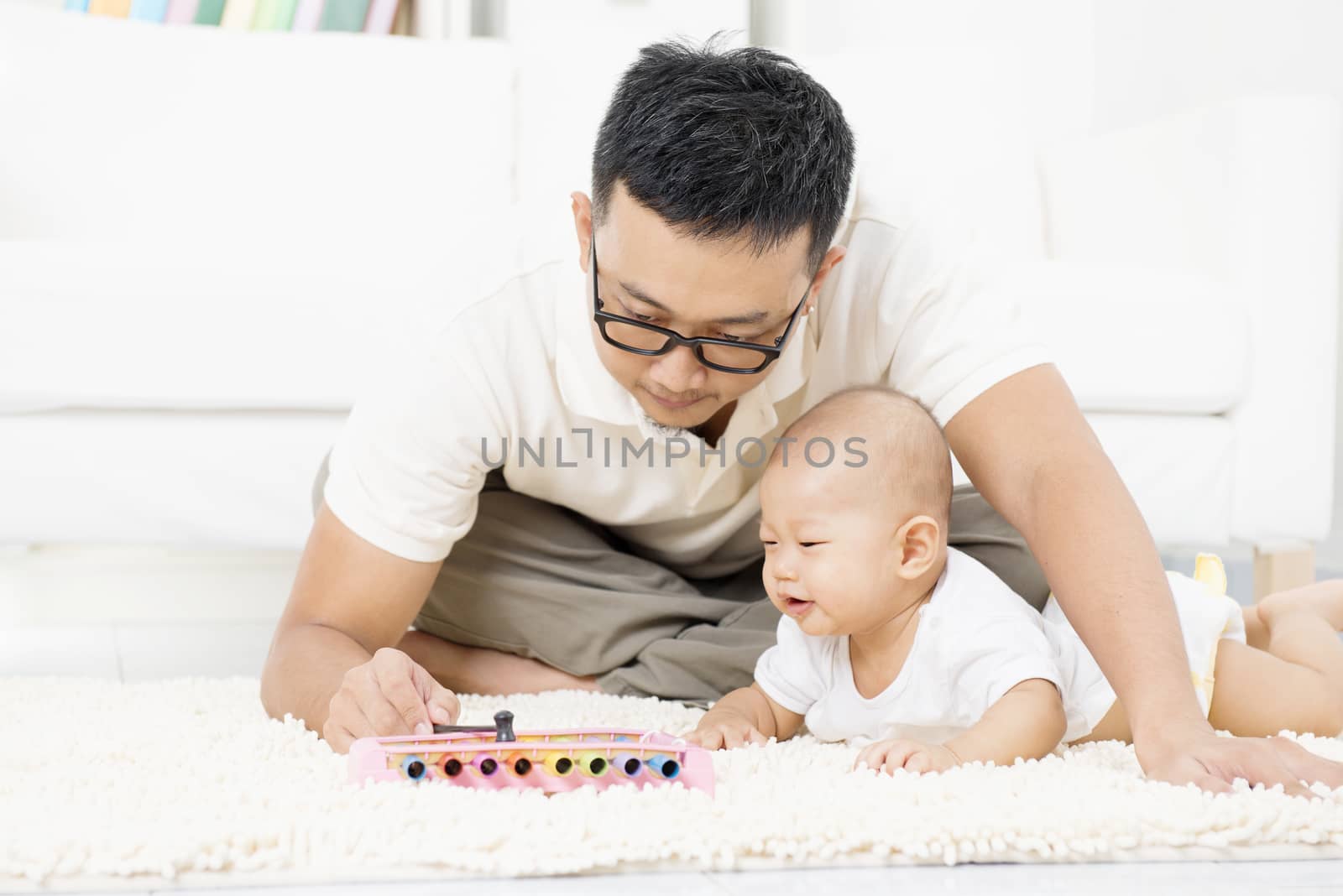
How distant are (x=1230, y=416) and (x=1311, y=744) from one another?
896mm

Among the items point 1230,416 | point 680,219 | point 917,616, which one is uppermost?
point 680,219

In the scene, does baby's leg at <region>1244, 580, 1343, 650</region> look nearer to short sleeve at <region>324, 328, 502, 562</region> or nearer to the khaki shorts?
the khaki shorts

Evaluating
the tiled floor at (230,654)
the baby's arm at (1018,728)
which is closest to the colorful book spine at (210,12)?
the tiled floor at (230,654)

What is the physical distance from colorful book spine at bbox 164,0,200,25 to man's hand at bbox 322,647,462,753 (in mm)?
2195

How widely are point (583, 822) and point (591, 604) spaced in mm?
678

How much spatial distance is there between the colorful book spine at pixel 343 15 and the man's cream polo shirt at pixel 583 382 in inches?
72.9

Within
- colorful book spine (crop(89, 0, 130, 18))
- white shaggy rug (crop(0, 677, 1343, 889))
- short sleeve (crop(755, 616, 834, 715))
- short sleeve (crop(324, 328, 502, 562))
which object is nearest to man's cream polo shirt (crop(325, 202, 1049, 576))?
short sleeve (crop(324, 328, 502, 562))

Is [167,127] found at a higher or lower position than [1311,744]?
higher

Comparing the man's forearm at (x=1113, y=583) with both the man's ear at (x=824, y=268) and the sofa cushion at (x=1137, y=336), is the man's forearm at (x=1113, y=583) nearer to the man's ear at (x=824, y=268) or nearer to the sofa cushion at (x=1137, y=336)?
the man's ear at (x=824, y=268)

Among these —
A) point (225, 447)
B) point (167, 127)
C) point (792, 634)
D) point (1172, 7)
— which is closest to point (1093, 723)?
point (792, 634)

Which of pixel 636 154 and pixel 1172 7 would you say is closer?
pixel 636 154

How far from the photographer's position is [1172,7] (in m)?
2.89

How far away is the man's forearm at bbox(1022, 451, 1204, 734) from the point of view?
36.1 inches

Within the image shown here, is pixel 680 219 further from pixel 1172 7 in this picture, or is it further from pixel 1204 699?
pixel 1172 7
